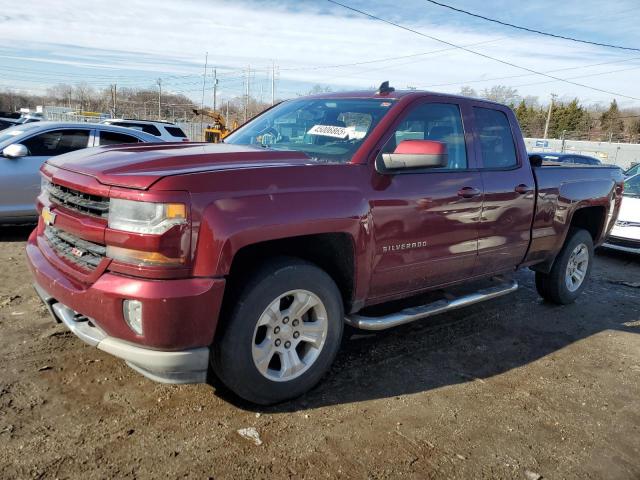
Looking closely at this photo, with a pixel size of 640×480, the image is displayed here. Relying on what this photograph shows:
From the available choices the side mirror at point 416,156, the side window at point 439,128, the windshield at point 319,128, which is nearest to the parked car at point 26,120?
the windshield at point 319,128

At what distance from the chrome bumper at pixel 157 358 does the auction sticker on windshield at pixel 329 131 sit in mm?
1818

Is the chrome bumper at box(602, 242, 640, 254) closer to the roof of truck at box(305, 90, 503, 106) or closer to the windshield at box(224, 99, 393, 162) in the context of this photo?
the roof of truck at box(305, 90, 503, 106)

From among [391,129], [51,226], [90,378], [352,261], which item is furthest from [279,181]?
[90,378]

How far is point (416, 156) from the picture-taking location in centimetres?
333

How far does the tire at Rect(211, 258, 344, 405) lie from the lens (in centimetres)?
283

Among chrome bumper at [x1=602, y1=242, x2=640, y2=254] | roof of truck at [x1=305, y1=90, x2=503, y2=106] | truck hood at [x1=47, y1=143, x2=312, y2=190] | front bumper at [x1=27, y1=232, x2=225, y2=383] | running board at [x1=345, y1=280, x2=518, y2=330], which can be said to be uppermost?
roof of truck at [x1=305, y1=90, x2=503, y2=106]

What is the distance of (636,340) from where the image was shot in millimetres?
4895

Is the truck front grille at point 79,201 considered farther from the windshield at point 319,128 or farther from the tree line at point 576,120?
the tree line at point 576,120

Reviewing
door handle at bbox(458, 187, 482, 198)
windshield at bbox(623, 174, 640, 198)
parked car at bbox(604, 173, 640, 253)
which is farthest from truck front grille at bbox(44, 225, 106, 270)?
windshield at bbox(623, 174, 640, 198)

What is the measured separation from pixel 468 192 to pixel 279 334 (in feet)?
6.26

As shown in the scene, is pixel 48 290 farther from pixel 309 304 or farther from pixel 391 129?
pixel 391 129

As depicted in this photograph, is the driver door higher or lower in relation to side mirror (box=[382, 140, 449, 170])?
lower

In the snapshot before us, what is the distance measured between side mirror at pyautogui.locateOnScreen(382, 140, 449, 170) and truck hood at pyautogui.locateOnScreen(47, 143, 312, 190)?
547mm

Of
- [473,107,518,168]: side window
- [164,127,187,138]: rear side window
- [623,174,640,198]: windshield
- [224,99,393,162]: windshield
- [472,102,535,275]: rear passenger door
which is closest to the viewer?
[224,99,393,162]: windshield
